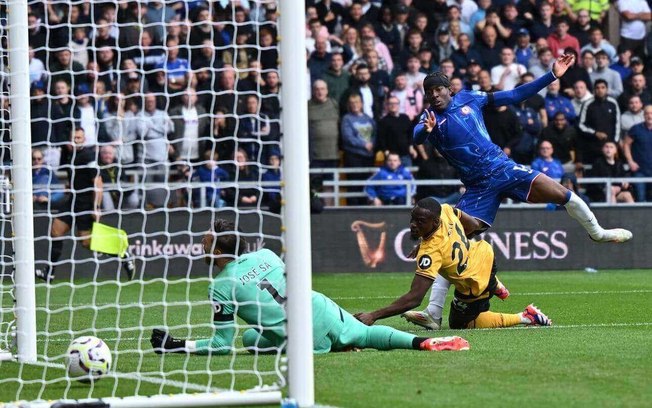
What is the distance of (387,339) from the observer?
8523 millimetres

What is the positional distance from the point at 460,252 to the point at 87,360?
3.62 metres

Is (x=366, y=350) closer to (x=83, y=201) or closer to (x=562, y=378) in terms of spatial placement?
(x=562, y=378)

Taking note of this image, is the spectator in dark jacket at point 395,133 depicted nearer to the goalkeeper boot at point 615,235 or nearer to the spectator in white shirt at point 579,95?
the spectator in white shirt at point 579,95

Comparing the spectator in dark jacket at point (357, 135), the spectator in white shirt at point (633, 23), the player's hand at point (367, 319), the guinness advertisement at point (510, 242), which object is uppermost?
the spectator in white shirt at point (633, 23)

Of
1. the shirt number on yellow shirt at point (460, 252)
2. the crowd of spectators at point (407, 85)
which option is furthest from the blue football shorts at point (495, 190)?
the crowd of spectators at point (407, 85)

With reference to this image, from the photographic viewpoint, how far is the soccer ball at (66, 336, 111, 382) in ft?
24.8

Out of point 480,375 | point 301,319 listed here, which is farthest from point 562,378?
point 301,319

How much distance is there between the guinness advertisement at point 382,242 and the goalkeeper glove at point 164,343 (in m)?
9.52

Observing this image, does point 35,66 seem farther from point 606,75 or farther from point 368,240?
point 606,75

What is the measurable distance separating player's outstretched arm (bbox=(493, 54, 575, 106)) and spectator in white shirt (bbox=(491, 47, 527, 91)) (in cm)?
846

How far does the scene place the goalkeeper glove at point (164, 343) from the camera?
8539mm

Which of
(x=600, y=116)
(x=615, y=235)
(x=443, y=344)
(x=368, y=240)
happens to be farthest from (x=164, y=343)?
(x=600, y=116)

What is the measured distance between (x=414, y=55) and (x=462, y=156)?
863 centimetres

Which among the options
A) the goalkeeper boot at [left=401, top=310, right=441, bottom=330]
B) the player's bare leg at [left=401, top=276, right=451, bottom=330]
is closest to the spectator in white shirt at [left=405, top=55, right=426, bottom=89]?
the player's bare leg at [left=401, top=276, right=451, bottom=330]
